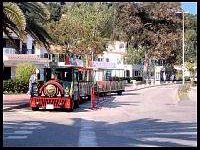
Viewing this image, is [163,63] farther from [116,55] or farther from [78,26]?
[116,55]

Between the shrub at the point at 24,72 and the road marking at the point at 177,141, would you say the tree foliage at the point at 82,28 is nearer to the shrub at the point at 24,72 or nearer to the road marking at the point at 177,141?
the shrub at the point at 24,72

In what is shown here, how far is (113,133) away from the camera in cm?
1642

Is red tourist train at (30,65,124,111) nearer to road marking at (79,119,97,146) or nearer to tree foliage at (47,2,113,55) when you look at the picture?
road marking at (79,119,97,146)

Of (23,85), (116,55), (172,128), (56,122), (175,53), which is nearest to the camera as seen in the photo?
(172,128)

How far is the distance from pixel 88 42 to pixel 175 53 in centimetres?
946

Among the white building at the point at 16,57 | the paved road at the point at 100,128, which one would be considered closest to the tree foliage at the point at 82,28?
the white building at the point at 16,57

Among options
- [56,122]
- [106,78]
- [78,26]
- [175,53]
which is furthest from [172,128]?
[175,53]

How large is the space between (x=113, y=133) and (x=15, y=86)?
1899 cm

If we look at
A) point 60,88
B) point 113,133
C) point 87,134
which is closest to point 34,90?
point 60,88

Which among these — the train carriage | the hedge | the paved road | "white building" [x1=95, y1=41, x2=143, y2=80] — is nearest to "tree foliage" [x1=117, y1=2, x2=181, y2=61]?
"white building" [x1=95, y1=41, x2=143, y2=80]

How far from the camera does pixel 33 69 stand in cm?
3781

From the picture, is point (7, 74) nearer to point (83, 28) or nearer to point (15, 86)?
point (15, 86)

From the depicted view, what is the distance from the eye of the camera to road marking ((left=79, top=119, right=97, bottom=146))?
14.0 meters

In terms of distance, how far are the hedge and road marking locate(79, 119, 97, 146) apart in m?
14.1
